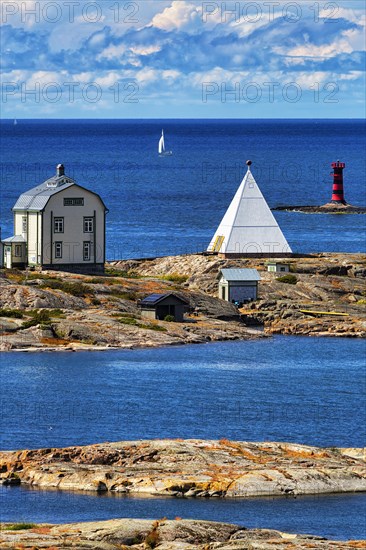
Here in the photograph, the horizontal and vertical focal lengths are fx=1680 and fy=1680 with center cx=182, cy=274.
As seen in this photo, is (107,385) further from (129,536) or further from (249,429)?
(129,536)

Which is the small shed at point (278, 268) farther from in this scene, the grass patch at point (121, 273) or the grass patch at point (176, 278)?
the grass patch at point (121, 273)

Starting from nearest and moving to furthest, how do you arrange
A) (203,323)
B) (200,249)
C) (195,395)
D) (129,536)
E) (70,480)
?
(129,536)
(70,480)
(195,395)
(203,323)
(200,249)

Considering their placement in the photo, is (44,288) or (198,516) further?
(44,288)

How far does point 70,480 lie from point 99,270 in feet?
135

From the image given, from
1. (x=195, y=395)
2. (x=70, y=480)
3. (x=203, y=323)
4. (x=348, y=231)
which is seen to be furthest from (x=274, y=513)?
(x=348, y=231)

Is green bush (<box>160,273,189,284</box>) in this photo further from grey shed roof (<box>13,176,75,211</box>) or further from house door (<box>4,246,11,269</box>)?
house door (<box>4,246,11,269</box>)

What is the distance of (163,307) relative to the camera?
7662cm

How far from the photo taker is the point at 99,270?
84562 millimetres

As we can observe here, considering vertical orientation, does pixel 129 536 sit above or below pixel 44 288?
below

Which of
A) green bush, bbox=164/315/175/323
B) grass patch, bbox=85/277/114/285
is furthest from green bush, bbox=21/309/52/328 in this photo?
grass patch, bbox=85/277/114/285

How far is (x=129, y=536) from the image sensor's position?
3394 centimetres

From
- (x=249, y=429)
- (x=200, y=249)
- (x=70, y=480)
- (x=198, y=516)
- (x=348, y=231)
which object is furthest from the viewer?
(x=348, y=231)

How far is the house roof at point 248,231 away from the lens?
310 ft

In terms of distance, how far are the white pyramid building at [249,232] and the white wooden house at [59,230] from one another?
11.9 meters
